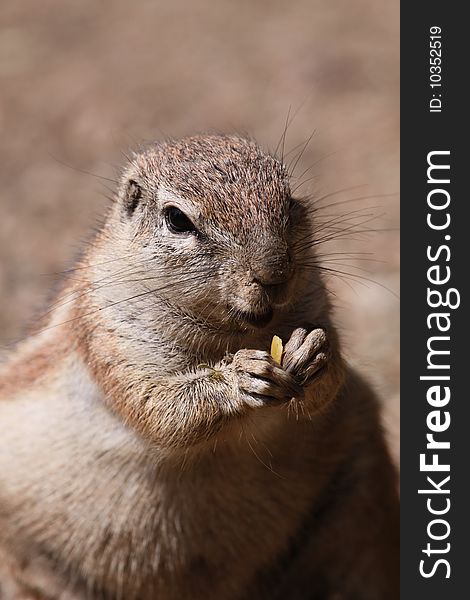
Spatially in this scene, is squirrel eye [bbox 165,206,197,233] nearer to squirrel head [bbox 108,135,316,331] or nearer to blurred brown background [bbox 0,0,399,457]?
squirrel head [bbox 108,135,316,331]

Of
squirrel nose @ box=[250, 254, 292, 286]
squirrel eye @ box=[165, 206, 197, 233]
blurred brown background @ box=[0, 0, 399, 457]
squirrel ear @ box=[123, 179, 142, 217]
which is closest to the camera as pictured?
Answer: squirrel nose @ box=[250, 254, 292, 286]

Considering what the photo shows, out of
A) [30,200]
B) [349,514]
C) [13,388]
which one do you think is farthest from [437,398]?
[30,200]

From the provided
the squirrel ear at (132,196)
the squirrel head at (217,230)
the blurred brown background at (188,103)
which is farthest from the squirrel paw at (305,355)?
the blurred brown background at (188,103)

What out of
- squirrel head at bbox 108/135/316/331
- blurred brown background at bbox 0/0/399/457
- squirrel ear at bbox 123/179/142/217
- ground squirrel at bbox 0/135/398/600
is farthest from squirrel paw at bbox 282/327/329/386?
blurred brown background at bbox 0/0/399/457

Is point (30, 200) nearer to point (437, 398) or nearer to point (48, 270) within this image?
point (48, 270)

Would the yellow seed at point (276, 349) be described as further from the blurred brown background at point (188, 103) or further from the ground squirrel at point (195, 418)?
the blurred brown background at point (188, 103)
